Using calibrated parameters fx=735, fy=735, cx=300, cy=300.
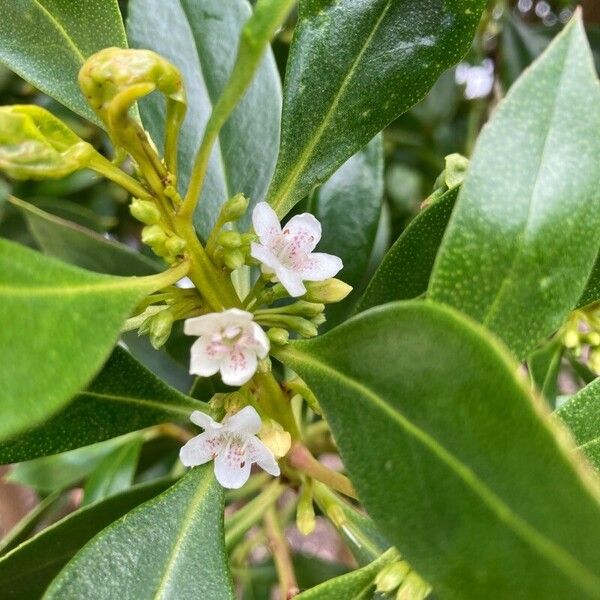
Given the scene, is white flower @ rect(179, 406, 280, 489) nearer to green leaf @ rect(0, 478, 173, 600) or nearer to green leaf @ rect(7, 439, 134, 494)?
green leaf @ rect(0, 478, 173, 600)

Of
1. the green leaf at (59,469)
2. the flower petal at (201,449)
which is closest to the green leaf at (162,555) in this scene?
the flower petal at (201,449)

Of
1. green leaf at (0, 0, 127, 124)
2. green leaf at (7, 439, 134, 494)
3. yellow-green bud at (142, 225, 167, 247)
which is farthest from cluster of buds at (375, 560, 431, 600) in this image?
green leaf at (7, 439, 134, 494)

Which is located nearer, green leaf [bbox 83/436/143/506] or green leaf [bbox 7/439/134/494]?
green leaf [bbox 83/436/143/506]

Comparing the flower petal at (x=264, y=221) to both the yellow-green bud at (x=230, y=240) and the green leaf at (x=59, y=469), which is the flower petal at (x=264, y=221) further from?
the green leaf at (x=59, y=469)

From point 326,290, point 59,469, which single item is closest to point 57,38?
point 326,290

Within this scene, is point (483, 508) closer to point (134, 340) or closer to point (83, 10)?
point (83, 10)

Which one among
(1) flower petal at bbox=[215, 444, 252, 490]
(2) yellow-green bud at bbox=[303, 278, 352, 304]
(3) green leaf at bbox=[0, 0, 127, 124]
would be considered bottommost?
(1) flower petal at bbox=[215, 444, 252, 490]
